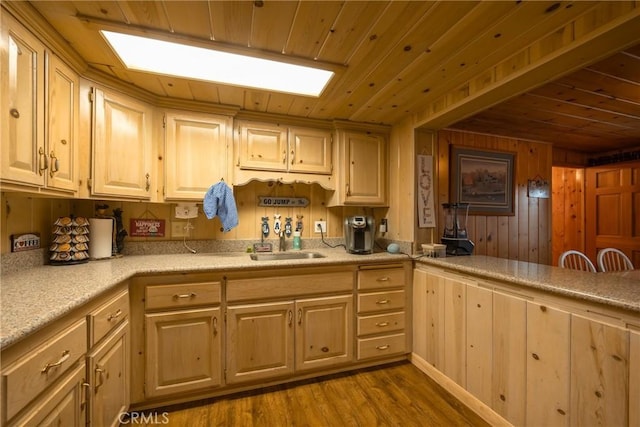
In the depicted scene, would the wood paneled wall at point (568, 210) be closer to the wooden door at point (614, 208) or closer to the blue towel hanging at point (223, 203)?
the wooden door at point (614, 208)

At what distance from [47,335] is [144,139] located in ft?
4.68

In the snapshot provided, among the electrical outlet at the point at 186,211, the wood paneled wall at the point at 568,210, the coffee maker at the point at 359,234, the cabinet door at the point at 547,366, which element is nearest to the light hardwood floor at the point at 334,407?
the cabinet door at the point at 547,366

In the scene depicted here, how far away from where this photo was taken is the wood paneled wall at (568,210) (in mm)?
3865

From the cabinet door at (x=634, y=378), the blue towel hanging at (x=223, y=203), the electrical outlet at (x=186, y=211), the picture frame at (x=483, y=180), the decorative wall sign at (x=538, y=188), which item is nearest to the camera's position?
the cabinet door at (x=634, y=378)

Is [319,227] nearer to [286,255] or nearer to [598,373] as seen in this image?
[286,255]

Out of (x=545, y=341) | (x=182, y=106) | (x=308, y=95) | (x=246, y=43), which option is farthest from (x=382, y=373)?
(x=182, y=106)

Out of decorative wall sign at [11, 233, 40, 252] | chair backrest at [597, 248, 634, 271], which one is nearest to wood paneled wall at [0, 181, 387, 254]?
decorative wall sign at [11, 233, 40, 252]

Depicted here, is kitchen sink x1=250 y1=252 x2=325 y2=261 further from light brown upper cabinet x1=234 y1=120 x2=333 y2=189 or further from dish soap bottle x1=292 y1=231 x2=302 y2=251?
light brown upper cabinet x1=234 y1=120 x2=333 y2=189

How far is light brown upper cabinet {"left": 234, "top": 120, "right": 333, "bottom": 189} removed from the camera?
2256mm

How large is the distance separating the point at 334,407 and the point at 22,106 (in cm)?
223

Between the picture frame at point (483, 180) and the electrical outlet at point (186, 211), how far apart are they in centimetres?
254

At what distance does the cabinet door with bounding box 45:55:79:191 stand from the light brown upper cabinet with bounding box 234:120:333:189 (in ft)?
3.25

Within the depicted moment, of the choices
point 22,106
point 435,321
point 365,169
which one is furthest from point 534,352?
point 22,106

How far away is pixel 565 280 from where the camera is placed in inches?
53.1
